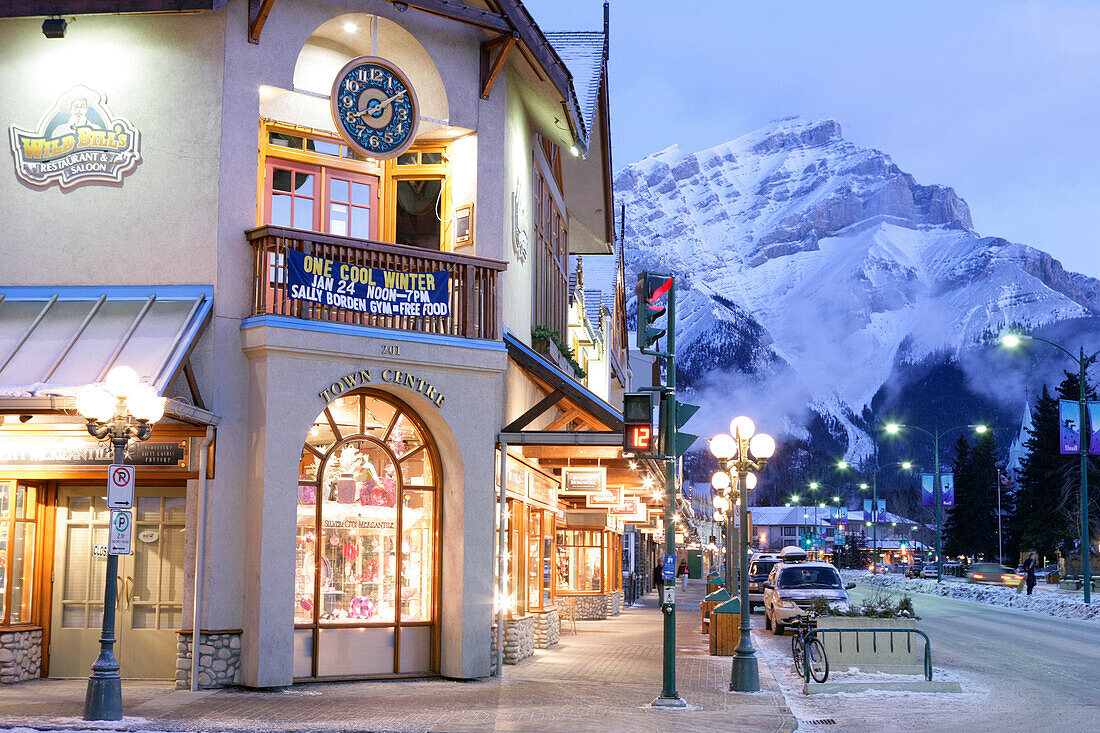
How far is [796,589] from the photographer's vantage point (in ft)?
104

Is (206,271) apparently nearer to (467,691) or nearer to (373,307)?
(373,307)

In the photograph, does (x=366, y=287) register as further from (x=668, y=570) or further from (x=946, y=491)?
(x=946, y=491)

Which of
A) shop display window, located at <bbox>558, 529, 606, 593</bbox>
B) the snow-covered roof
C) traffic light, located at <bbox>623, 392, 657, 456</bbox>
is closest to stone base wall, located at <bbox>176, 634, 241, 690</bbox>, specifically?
traffic light, located at <bbox>623, 392, 657, 456</bbox>

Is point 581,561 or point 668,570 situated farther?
point 581,561

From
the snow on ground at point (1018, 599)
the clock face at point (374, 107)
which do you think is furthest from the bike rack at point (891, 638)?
the snow on ground at point (1018, 599)

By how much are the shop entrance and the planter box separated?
986 cm

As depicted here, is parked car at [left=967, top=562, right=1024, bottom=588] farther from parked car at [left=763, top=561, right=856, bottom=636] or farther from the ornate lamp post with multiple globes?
the ornate lamp post with multiple globes

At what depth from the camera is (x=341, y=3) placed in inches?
721

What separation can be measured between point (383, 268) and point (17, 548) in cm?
658

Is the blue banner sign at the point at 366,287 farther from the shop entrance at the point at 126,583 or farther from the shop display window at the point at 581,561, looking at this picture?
the shop display window at the point at 581,561

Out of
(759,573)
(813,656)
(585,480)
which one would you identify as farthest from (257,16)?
(759,573)

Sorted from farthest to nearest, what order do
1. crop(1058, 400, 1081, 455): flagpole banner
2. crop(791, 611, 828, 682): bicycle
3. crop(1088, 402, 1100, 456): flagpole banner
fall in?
crop(1058, 400, 1081, 455): flagpole banner → crop(1088, 402, 1100, 456): flagpole banner → crop(791, 611, 828, 682): bicycle

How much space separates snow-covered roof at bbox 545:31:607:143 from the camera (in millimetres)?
26812

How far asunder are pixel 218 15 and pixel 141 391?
6.35 m
